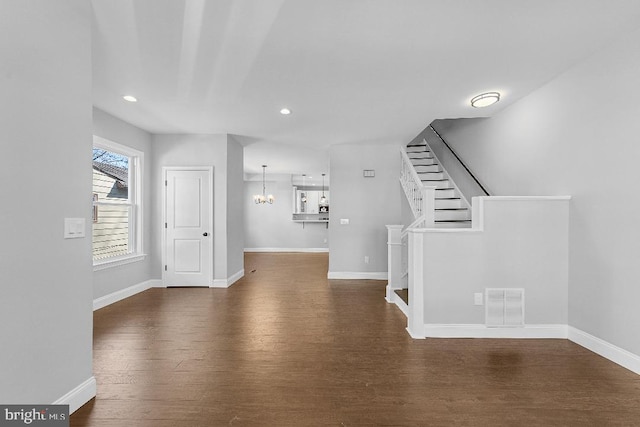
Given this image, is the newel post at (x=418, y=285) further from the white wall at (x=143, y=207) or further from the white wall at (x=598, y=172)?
the white wall at (x=143, y=207)

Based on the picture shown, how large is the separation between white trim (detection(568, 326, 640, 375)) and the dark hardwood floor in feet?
0.25

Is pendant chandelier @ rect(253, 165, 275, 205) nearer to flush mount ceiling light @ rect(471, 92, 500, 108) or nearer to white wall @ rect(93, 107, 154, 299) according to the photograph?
white wall @ rect(93, 107, 154, 299)

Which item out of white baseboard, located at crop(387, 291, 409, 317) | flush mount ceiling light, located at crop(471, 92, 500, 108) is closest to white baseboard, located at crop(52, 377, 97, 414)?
white baseboard, located at crop(387, 291, 409, 317)

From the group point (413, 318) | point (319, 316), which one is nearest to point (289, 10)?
point (413, 318)

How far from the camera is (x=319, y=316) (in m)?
4.02

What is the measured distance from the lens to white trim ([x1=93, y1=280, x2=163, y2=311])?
4398 mm

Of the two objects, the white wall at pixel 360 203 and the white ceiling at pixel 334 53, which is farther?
the white wall at pixel 360 203

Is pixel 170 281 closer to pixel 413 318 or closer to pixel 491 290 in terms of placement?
pixel 413 318

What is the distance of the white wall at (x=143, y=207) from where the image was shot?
444 cm

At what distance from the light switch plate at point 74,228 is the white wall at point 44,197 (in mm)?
35

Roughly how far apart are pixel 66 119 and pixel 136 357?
213 centimetres

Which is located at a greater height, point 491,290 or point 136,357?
point 491,290

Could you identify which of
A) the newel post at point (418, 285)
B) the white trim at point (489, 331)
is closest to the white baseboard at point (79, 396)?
the newel post at point (418, 285)

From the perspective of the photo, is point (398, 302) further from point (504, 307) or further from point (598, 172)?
point (598, 172)
